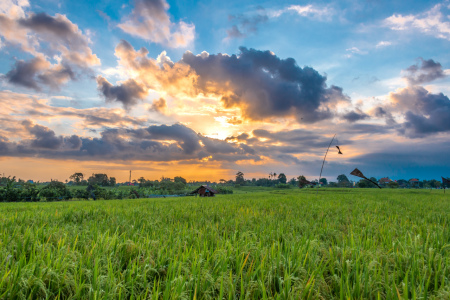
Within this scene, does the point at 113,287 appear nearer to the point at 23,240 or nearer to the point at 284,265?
the point at 284,265

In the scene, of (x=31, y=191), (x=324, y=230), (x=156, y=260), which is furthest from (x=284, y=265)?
(x=31, y=191)

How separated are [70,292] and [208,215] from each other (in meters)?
5.83

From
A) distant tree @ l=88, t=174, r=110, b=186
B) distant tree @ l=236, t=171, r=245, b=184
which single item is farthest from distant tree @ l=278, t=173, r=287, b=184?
distant tree @ l=88, t=174, r=110, b=186

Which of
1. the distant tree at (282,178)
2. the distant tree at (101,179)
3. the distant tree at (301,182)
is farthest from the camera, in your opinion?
the distant tree at (282,178)

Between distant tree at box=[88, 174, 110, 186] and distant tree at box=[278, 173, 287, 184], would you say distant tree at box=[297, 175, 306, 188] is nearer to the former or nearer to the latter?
distant tree at box=[278, 173, 287, 184]

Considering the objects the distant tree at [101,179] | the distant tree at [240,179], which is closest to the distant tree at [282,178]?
the distant tree at [240,179]

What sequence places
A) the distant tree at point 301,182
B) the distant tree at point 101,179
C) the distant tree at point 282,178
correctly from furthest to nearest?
1. the distant tree at point 282,178
2. the distant tree at point 101,179
3. the distant tree at point 301,182

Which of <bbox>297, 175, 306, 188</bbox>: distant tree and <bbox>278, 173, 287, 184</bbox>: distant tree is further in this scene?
<bbox>278, 173, 287, 184</bbox>: distant tree

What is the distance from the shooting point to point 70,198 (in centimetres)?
4922

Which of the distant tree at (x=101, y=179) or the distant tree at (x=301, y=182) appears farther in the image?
the distant tree at (x=101, y=179)

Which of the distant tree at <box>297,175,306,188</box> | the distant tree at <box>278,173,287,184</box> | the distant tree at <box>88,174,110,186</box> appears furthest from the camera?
the distant tree at <box>278,173,287,184</box>

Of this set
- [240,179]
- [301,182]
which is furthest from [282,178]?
[301,182]

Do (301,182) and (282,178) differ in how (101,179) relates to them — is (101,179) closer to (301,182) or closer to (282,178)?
(301,182)

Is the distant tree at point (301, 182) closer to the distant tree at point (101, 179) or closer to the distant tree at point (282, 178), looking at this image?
the distant tree at point (282, 178)
